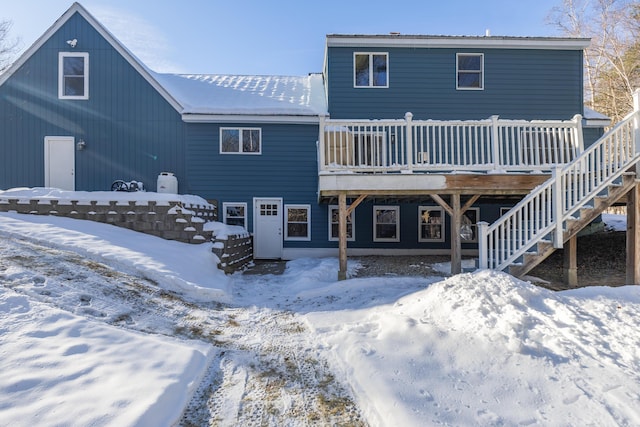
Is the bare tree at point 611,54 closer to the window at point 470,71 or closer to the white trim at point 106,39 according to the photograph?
the window at point 470,71

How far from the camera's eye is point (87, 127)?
11.6 m

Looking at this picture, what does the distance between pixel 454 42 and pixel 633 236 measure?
27.6 ft

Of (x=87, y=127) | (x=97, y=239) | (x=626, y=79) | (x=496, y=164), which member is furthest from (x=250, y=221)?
(x=626, y=79)

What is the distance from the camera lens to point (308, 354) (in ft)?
12.6

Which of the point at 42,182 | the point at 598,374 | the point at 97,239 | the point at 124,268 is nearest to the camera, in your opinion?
the point at 598,374

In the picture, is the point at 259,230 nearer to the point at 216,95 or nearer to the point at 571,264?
the point at 216,95

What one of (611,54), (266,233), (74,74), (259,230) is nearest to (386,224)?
(266,233)

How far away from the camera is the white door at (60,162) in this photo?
37.6 feet

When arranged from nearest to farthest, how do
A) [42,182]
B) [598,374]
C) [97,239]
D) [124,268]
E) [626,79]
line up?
[598,374]
[124,268]
[97,239]
[42,182]
[626,79]

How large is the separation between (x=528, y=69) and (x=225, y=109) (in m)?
10.3

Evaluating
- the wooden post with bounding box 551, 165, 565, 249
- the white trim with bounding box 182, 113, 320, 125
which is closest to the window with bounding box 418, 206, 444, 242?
the white trim with bounding box 182, 113, 320, 125

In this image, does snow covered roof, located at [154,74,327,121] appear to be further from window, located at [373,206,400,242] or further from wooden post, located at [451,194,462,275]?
wooden post, located at [451,194,462,275]

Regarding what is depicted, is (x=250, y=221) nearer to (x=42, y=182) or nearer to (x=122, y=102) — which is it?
(x=122, y=102)

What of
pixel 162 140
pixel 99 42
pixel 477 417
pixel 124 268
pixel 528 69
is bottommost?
pixel 477 417
